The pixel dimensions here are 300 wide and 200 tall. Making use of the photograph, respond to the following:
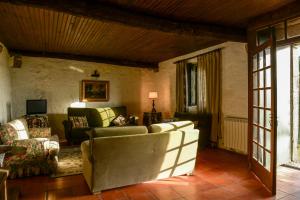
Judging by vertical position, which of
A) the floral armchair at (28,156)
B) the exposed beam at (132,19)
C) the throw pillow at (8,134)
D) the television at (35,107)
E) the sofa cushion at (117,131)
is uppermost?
the exposed beam at (132,19)

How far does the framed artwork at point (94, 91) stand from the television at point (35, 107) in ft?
4.03

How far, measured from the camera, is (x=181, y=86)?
6.19m

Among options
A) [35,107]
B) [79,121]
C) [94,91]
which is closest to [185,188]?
[79,121]

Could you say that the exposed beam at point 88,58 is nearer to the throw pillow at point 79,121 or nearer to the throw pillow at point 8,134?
the throw pillow at point 79,121

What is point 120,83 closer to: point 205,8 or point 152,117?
point 152,117

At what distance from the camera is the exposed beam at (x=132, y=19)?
2762mm

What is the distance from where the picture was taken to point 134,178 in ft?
9.64

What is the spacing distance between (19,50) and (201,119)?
5.01 meters

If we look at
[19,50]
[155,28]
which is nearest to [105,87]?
[19,50]

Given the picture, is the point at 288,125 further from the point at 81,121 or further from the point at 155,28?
the point at 81,121

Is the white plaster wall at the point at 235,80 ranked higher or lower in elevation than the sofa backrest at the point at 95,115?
higher

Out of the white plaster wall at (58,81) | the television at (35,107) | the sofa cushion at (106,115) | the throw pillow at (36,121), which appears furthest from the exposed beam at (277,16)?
the television at (35,107)

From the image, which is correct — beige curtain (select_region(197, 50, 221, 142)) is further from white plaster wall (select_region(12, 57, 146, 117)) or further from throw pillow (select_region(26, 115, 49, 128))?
throw pillow (select_region(26, 115, 49, 128))

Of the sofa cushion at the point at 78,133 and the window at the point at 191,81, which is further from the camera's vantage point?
the window at the point at 191,81
